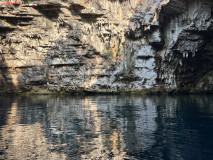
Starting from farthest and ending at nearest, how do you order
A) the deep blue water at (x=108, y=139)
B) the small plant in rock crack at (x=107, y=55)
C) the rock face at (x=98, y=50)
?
the small plant in rock crack at (x=107, y=55), the rock face at (x=98, y=50), the deep blue water at (x=108, y=139)

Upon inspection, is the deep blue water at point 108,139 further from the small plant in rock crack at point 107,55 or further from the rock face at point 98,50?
the small plant in rock crack at point 107,55

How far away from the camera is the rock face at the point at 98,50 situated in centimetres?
3881

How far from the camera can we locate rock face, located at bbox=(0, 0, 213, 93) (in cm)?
3881

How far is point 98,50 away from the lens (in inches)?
1599

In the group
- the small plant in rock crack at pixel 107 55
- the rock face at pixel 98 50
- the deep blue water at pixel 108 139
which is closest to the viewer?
the deep blue water at pixel 108 139

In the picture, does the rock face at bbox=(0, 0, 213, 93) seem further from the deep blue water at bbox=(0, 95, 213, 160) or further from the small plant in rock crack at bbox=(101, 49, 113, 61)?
the deep blue water at bbox=(0, 95, 213, 160)

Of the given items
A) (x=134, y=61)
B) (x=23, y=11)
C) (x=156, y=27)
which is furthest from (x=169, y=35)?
(x=23, y=11)

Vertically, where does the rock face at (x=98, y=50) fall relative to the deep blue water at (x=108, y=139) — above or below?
above

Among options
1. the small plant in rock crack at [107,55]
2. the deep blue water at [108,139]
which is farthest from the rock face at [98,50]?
the deep blue water at [108,139]

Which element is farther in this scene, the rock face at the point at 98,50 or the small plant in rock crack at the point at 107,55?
the small plant in rock crack at the point at 107,55

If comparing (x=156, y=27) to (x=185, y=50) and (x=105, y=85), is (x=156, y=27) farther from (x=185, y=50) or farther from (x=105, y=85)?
(x=105, y=85)

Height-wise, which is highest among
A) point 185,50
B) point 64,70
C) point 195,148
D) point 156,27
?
point 156,27

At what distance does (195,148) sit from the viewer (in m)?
9.46

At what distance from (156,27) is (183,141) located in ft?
97.8
